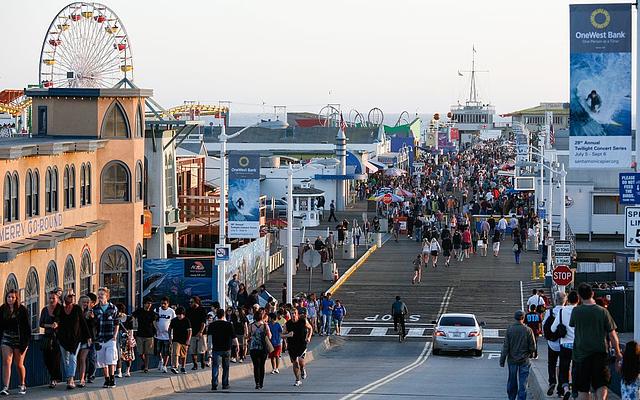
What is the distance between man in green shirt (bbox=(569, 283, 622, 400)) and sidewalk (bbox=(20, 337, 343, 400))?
7.22 meters

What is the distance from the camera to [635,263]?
21.9 m

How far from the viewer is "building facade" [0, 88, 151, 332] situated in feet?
112

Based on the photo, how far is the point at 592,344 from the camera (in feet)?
53.0

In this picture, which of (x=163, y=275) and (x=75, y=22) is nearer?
(x=163, y=275)

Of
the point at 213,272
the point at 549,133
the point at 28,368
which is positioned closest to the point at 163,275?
the point at 213,272

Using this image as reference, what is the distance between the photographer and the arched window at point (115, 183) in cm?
4069

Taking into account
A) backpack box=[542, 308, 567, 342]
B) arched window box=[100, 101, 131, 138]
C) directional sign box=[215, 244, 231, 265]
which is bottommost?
backpack box=[542, 308, 567, 342]

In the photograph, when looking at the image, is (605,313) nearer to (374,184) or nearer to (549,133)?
(374,184)

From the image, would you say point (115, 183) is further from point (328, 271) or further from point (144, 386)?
point (144, 386)

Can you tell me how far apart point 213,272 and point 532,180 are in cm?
4696

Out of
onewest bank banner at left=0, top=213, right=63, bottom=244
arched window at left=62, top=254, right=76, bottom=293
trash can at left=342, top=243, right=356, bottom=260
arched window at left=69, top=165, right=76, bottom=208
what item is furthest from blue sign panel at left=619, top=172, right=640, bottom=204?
trash can at left=342, top=243, right=356, bottom=260

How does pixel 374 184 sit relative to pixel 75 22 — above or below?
below

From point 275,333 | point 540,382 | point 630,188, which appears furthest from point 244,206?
point 630,188

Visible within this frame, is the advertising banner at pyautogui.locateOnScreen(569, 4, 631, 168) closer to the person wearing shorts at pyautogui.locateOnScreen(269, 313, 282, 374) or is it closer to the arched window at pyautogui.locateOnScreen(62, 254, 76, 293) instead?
the person wearing shorts at pyautogui.locateOnScreen(269, 313, 282, 374)
